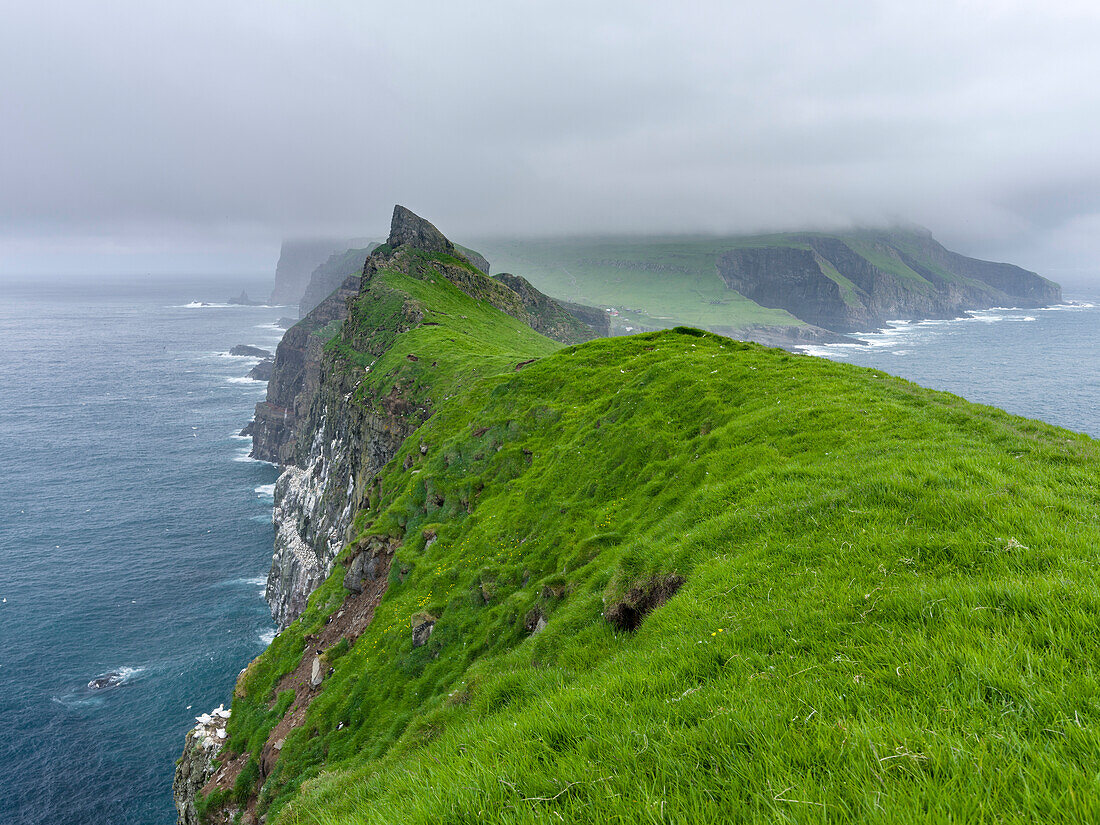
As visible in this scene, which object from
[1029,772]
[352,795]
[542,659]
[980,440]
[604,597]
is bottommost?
[352,795]

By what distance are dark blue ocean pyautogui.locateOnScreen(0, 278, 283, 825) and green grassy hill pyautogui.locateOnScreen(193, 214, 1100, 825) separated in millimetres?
44945

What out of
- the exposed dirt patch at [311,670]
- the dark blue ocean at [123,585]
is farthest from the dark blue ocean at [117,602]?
the exposed dirt patch at [311,670]

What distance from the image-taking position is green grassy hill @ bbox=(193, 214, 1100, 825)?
4.34m

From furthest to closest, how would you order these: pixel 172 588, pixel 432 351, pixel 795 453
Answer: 1. pixel 172 588
2. pixel 432 351
3. pixel 795 453

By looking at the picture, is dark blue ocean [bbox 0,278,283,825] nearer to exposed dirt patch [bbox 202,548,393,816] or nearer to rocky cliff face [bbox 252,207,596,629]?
rocky cliff face [bbox 252,207,596,629]

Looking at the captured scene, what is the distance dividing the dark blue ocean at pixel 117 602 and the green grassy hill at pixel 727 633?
44.9m

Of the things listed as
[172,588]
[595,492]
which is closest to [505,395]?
[595,492]

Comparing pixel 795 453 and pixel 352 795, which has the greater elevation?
pixel 795 453

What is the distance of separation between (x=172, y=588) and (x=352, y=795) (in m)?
96.7

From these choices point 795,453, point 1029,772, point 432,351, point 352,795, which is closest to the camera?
point 1029,772

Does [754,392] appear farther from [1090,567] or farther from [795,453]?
[1090,567]

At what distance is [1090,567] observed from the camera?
22.3 ft

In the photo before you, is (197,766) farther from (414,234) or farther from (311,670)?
(414,234)

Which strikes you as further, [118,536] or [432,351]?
[118,536]
